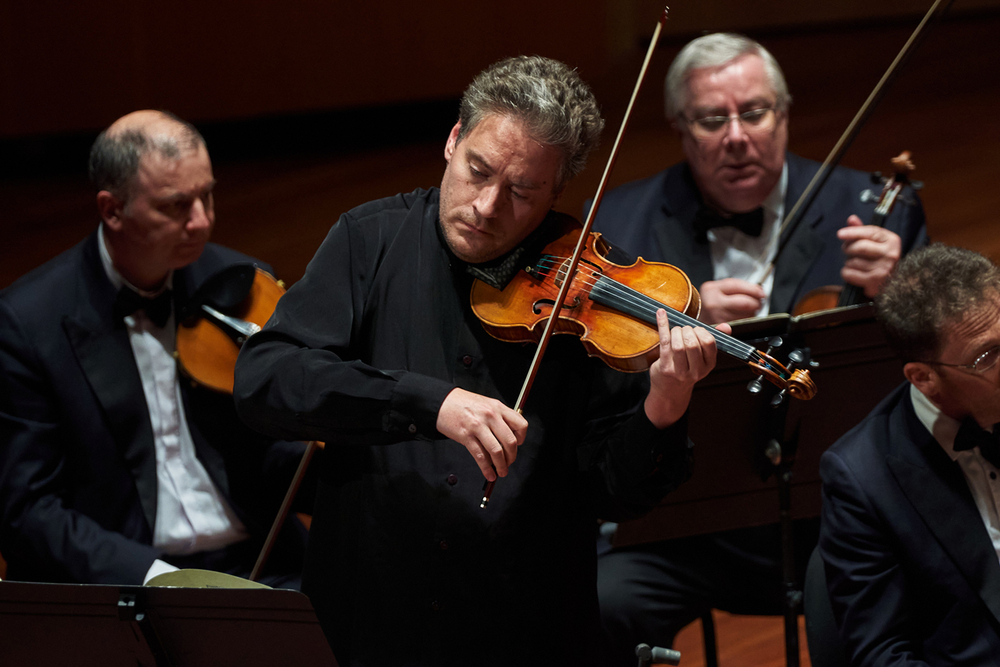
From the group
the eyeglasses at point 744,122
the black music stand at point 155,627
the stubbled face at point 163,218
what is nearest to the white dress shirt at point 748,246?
the eyeglasses at point 744,122

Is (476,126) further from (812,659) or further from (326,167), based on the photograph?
(326,167)

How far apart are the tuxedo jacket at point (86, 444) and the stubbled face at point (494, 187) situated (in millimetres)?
922

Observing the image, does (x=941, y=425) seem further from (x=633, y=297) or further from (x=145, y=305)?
(x=145, y=305)

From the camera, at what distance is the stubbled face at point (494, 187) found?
1.31 metres

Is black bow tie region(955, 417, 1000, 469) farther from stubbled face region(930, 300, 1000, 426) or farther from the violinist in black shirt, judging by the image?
the violinist in black shirt

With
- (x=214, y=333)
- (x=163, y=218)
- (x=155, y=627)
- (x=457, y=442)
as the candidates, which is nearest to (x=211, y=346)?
(x=214, y=333)

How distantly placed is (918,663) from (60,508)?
1547 mm

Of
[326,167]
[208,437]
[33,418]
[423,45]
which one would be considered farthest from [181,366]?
[423,45]

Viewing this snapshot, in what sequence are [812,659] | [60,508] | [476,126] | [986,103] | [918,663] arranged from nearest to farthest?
[476,126]
[918,663]
[812,659]
[60,508]
[986,103]

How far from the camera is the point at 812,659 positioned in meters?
1.77

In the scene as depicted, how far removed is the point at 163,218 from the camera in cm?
206

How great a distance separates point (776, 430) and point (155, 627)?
1.14 meters

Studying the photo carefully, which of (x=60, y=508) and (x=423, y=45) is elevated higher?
(x=423, y=45)

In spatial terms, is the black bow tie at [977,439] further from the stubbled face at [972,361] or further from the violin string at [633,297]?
the violin string at [633,297]
